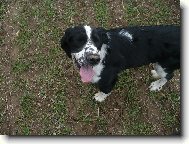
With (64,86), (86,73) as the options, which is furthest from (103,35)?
(64,86)

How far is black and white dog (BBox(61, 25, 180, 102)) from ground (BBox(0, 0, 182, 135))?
76 cm

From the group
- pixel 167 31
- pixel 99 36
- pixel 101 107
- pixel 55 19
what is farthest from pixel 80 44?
pixel 55 19

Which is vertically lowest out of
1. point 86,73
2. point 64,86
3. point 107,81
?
point 64,86

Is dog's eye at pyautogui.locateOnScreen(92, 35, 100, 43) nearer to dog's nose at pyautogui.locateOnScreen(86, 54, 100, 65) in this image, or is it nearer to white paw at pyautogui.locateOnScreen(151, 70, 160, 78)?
dog's nose at pyautogui.locateOnScreen(86, 54, 100, 65)

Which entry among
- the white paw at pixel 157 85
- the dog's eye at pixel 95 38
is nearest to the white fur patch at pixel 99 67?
the dog's eye at pixel 95 38

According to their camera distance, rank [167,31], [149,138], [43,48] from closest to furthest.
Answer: [167,31] → [149,138] → [43,48]

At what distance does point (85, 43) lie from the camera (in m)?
5.05

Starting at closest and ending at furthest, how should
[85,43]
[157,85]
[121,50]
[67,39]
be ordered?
[85,43], [67,39], [121,50], [157,85]

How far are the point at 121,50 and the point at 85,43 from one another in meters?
0.72

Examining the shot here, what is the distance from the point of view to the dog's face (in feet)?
16.5

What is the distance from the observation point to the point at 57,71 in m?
6.70

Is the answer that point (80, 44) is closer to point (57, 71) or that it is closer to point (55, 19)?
point (57, 71)

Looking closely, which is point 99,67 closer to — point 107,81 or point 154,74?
point 107,81

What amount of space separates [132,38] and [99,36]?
Result: 608 millimetres
